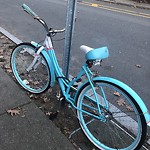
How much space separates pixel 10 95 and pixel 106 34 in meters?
4.18

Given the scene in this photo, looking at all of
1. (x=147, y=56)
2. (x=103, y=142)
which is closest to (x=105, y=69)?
(x=147, y=56)

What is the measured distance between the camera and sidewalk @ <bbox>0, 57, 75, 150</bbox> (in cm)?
254

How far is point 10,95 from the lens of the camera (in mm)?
3361

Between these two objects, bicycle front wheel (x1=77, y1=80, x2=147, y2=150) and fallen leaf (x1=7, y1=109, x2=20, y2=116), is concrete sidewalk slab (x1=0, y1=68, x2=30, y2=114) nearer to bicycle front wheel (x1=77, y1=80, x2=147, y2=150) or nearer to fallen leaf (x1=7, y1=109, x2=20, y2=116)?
fallen leaf (x1=7, y1=109, x2=20, y2=116)

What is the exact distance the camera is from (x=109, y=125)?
9.40ft

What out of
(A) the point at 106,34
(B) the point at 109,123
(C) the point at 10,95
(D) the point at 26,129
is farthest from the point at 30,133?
(A) the point at 106,34

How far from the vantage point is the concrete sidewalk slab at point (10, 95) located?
3147 millimetres

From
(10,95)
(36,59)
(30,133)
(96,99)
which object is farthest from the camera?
(10,95)

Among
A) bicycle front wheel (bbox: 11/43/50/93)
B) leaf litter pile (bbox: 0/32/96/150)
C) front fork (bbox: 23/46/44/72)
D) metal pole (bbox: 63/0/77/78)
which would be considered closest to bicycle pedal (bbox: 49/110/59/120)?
leaf litter pile (bbox: 0/32/96/150)

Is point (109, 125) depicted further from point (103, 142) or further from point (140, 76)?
point (140, 76)

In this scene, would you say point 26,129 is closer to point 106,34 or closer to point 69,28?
point 69,28

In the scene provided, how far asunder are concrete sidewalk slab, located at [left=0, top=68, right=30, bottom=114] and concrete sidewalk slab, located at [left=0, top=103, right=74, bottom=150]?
0.22m

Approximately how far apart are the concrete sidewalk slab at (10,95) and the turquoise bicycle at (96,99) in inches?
5.3

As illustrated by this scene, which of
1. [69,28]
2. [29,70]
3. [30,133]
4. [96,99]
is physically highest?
[69,28]
